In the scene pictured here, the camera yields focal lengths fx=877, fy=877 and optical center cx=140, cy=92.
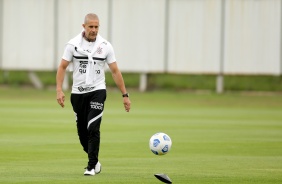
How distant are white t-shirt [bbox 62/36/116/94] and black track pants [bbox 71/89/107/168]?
97mm

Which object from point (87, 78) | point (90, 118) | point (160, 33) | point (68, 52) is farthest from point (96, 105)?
point (160, 33)

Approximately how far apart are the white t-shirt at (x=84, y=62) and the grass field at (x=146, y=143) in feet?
4.40

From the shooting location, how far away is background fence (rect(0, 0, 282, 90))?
135ft

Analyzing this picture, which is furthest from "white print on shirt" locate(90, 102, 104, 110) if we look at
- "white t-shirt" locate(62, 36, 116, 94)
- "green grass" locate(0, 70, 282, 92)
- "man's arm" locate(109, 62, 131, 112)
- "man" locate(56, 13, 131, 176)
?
"green grass" locate(0, 70, 282, 92)

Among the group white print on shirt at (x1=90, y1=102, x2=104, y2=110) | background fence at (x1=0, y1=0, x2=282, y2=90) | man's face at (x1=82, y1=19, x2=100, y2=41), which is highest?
background fence at (x1=0, y1=0, x2=282, y2=90)

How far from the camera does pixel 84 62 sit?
1340 cm

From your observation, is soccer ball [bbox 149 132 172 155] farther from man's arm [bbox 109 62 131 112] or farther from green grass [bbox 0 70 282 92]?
green grass [bbox 0 70 282 92]

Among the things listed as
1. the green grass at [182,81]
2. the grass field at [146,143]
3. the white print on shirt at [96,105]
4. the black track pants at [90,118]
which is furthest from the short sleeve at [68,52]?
the green grass at [182,81]

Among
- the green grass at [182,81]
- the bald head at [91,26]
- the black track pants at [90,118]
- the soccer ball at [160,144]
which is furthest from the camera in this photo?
the green grass at [182,81]

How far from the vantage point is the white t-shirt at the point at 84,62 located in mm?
13383

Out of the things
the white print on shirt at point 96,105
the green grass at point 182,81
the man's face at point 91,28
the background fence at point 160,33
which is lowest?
the white print on shirt at point 96,105

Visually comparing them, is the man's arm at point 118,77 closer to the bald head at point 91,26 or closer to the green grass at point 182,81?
the bald head at point 91,26

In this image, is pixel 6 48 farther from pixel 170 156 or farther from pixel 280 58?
pixel 170 156

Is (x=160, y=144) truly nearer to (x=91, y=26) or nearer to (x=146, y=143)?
(x=91, y=26)
